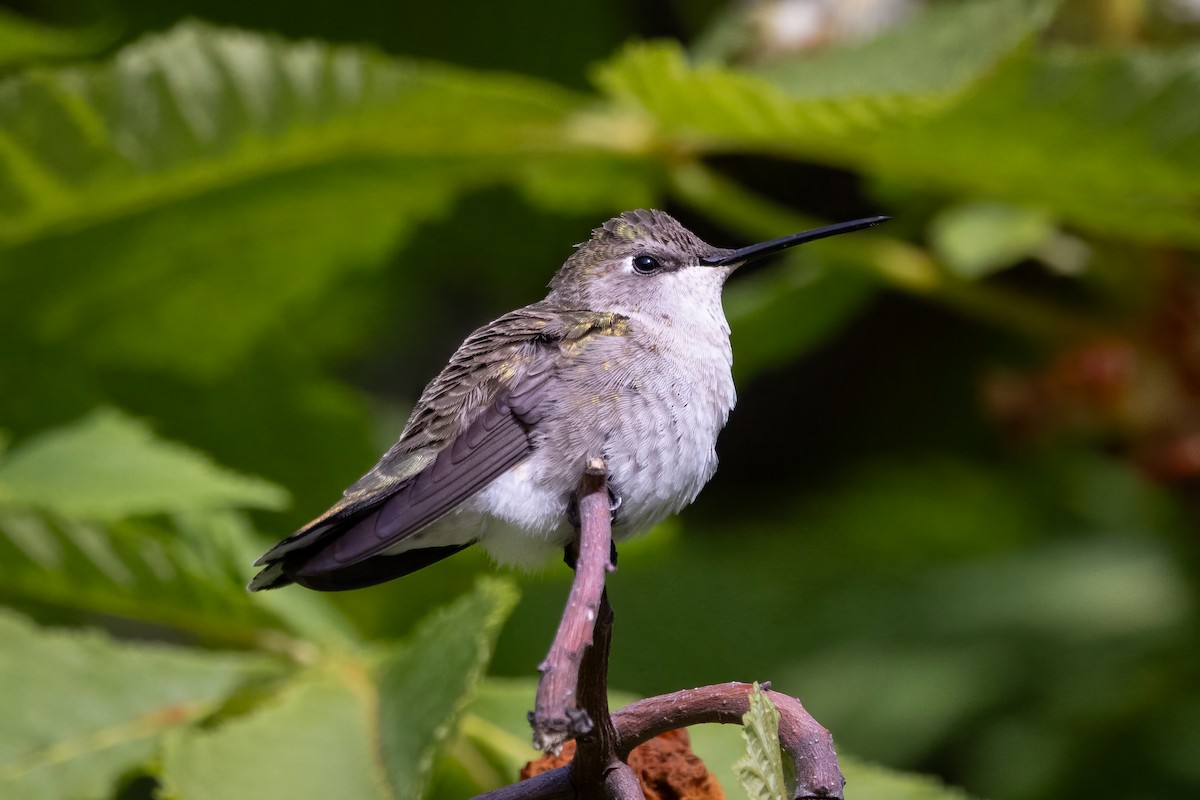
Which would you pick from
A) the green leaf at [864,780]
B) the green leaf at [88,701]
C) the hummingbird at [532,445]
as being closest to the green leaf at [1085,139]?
the hummingbird at [532,445]

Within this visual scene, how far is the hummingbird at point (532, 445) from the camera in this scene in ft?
4.15

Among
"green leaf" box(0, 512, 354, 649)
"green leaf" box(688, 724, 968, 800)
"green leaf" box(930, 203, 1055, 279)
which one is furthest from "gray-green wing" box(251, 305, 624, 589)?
"green leaf" box(930, 203, 1055, 279)

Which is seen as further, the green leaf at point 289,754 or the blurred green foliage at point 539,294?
the blurred green foliage at point 539,294

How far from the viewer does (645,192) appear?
125 inches

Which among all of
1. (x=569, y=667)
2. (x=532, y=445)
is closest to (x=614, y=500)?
(x=532, y=445)

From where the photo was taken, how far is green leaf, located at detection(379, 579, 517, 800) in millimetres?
1486

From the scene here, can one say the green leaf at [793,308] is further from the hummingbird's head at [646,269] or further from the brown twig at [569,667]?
the brown twig at [569,667]

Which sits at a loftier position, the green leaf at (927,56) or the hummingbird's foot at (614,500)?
the green leaf at (927,56)

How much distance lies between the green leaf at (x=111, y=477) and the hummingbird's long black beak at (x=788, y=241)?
898 mm

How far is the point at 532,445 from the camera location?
137 centimetres

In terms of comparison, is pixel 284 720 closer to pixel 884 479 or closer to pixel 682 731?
pixel 682 731

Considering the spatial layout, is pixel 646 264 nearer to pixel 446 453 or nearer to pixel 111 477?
pixel 446 453

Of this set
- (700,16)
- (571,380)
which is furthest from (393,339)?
(571,380)

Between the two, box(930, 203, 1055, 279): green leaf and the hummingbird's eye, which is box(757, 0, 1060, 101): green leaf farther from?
the hummingbird's eye
